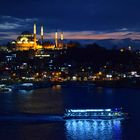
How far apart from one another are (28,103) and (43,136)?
28.3 feet

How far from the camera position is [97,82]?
39750mm

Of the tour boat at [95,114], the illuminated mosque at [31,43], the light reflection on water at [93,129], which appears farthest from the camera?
the illuminated mosque at [31,43]

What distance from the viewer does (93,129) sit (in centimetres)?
1574

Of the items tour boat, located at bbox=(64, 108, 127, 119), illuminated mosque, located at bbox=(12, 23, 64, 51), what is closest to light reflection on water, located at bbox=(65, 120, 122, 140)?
tour boat, located at bbox=(64, 108, 127, 119)

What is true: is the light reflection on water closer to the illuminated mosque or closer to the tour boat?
the tour boat

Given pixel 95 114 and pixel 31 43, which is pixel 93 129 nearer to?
pixel 95 114

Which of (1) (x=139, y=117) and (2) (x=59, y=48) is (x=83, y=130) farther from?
(2) (x=59, y=48)

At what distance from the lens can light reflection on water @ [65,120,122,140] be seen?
14853mm

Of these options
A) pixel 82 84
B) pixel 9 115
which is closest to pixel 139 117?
pixel 9 115

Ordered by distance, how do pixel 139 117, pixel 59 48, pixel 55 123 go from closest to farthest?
1. pixel 55 123
2. pixel 139 117
3. pixel 59 48

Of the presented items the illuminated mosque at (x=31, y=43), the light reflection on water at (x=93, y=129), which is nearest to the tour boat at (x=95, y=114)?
the light reflection on water at (x=93, y=129)

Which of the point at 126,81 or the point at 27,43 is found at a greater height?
the point at 27,43

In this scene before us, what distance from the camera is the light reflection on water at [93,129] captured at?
14853 millimetres

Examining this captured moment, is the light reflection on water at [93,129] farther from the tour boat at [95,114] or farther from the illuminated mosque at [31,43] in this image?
the illuminated mosque at [31,43]
